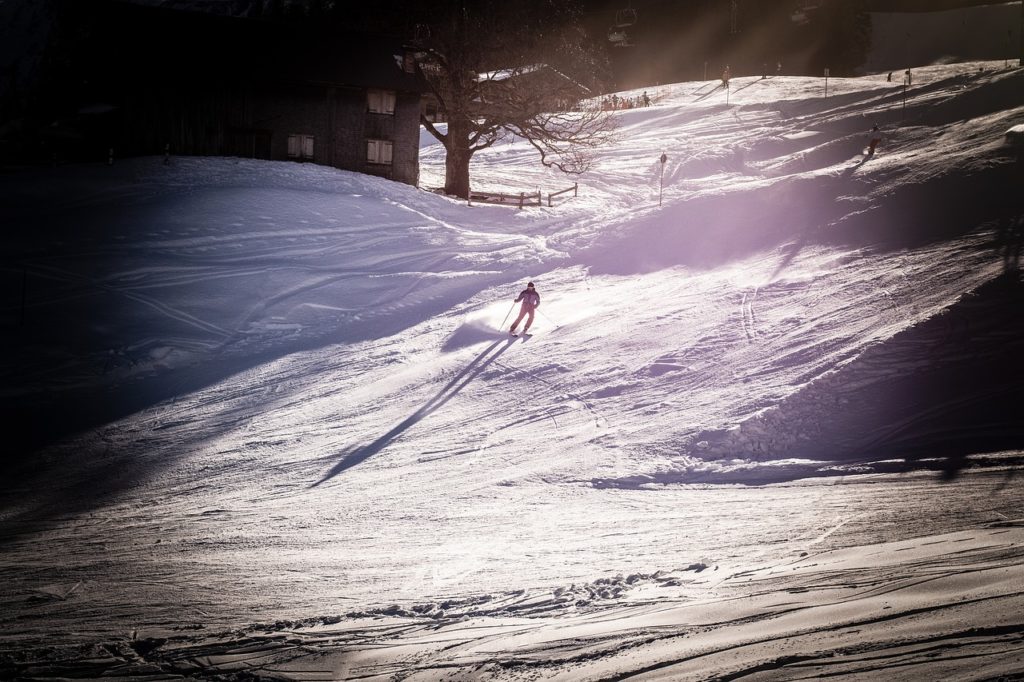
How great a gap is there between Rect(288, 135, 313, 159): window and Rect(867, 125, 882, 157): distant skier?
2299cm

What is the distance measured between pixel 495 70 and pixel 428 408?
23.1 metres

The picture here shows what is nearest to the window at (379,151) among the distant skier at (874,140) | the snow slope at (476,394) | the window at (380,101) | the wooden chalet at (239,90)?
the wooden chalet at (239,90)

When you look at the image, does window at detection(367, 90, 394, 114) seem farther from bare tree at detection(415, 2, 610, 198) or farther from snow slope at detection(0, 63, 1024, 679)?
snow slope at detection(0, 63, 1024, 679)

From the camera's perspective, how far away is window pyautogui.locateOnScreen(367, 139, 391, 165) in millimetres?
38156

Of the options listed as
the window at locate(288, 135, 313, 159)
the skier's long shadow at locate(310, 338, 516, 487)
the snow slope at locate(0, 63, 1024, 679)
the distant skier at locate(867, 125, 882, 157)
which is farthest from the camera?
the window at locate(288, 135, 313, 159)

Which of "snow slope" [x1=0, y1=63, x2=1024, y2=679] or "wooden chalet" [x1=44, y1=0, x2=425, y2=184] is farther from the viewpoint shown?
"wooden chalet" [x1=44, y1=0, x2=425, y2=184]

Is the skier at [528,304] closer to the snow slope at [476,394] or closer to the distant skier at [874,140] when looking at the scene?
the snow slope at [476,394]

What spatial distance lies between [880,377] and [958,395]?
1.30 meters

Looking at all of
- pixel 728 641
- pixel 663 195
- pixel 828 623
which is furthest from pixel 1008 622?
pixel 663 195

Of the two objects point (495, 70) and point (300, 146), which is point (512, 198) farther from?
point (300, 146)

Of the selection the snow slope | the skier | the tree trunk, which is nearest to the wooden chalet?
the tree trunk

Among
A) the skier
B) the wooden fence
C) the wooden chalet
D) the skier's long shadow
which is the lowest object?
the skier's long shadow

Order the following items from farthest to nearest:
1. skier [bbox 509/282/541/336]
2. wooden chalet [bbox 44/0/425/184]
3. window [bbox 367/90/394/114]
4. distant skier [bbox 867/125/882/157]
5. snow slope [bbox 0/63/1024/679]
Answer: window [bbox 367/90/394/114], wooden chalet [bbox 44/0/425/184], distant skier [bbox 867/125/882/157], skier [bbox 509/282/541/336], snow slope [bbox 0/63/1024/679]

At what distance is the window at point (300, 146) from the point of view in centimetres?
3716
